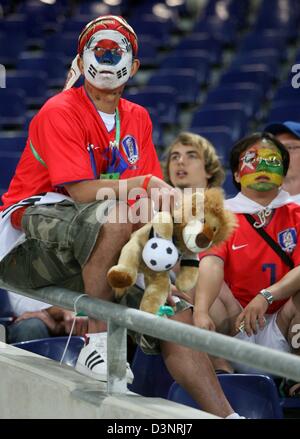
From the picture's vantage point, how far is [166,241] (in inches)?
116

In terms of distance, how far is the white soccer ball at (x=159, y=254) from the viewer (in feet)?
9.59

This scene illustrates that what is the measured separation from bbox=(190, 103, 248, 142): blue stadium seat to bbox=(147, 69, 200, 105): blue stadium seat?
74cm

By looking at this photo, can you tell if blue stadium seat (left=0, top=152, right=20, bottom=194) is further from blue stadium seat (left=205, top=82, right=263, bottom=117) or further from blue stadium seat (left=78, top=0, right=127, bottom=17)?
blue stadium seat (left=78, top=0, right=127, bottom=17)

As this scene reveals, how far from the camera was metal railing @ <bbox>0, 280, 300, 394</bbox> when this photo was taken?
2.37 m

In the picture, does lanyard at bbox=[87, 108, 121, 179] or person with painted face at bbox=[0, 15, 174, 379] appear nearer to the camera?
person with painted face at bbox=[0, 15, 174, 379]

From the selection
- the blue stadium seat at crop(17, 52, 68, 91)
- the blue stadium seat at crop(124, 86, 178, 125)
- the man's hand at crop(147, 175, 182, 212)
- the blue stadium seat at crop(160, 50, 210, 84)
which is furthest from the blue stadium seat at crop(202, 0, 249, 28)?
the man's hand at crop(147, 175, 182, 212)

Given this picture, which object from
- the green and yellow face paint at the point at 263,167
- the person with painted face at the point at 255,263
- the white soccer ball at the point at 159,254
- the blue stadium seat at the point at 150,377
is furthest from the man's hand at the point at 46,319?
the white soccer ball at the point at 159,254

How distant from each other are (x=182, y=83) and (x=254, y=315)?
5841 mm

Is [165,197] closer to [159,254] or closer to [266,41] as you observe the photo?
[159,254]

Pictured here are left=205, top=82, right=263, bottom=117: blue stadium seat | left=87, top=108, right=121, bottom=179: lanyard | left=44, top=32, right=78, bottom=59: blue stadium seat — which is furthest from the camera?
left=44, top=32, right=78, bottom=59: blue stadium seat

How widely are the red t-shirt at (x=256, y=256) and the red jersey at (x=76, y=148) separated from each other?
0.53 meters

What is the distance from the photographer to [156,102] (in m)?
8.80

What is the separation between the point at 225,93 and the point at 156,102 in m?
0.64

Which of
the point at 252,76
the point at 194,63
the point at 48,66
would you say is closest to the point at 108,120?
the point at 252,76
